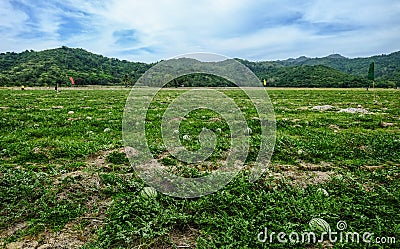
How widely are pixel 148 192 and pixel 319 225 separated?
9.85ft

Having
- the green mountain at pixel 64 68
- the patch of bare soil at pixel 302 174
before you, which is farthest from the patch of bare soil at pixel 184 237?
the green mountain at pixel 64 68

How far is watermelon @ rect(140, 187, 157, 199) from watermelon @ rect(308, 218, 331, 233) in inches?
108

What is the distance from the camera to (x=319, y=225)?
400cm

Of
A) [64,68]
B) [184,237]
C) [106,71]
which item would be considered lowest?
[184,237]

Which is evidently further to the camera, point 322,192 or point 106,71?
point 106,71

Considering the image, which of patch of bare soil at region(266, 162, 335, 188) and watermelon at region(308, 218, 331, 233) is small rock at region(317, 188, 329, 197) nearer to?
patch of bare soil at region(266, 162, 335, 188)

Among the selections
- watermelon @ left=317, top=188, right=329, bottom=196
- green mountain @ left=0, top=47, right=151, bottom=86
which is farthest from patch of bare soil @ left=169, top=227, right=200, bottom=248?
green mountain @ left=0, top=47, right=151, bottom=86

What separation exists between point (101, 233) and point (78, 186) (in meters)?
1.74

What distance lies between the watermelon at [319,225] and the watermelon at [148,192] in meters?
2.74

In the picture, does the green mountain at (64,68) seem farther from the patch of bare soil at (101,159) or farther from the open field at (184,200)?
the open field at (184,200)

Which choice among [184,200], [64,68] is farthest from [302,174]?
[64,68]

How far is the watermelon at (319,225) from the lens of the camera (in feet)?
13.0

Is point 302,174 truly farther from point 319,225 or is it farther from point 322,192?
point 319,225

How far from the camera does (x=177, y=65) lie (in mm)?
8070
